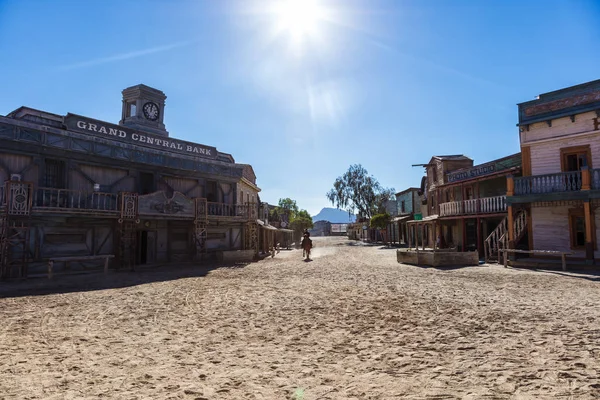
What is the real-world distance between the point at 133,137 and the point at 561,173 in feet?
74.8

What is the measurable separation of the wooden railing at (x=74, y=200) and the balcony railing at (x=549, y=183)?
67.4 ft

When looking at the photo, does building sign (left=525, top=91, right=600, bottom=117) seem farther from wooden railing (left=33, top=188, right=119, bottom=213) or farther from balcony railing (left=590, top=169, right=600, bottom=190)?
→ wooden railing (left=33, top=188, right=119, bottom=213)

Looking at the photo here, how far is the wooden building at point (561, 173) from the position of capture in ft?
53.0

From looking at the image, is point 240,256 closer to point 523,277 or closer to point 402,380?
point 523,277

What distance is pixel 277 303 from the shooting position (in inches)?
349

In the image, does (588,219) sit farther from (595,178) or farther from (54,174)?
(54,174)

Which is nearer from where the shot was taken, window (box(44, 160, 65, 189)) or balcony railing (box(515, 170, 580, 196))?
balcony railing (box(515, 170, 580, 196))

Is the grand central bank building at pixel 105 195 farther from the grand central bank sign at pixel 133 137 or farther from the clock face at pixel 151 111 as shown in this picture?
the clock face at pixel 151 111

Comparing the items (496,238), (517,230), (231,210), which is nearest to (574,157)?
(517,230)

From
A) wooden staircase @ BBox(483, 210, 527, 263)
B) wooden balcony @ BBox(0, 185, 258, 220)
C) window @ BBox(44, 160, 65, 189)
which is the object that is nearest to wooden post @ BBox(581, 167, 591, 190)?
wooden staircase @ BBox(483, 210, 527, 263)

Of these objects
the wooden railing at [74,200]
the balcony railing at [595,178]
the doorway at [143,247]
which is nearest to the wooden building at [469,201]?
the balcony railing at [595,178]

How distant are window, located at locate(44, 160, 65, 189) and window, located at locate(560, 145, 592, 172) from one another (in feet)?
81.9

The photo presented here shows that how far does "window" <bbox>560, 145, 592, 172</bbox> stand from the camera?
17.1m

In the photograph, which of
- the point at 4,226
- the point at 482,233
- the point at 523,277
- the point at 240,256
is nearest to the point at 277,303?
the point at 523,277
